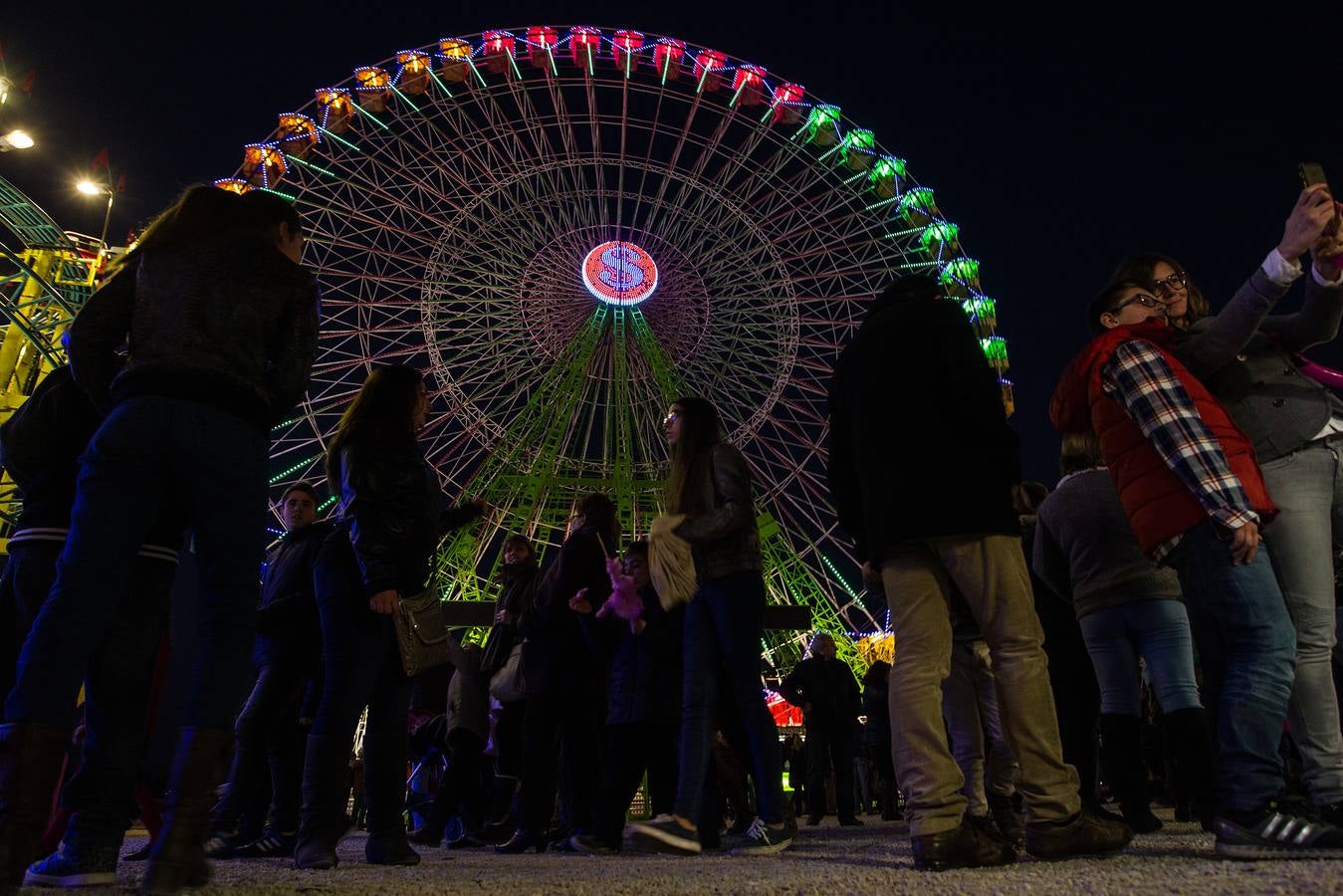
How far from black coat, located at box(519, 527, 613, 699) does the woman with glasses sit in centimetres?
273

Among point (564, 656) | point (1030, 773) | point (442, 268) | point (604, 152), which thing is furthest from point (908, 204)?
point (1030, 773)

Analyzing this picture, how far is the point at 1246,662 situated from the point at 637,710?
2477 millimetres

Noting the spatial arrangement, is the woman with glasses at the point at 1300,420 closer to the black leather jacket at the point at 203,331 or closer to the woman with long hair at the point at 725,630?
the woman with long hair at the point at 725,630

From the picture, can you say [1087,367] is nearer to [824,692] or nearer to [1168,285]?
[1168,285]

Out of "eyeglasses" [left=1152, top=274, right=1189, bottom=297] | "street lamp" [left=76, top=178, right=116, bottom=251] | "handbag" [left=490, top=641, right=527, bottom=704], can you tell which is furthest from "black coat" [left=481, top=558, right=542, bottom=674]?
"street lamp" [left=76, top=178, right=116, bottom=251]

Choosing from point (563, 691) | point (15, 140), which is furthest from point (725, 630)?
point (15, 140)

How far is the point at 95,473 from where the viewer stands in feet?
6.76

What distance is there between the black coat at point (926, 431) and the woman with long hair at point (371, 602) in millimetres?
1610

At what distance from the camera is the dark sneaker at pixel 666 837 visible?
3256 millimetres

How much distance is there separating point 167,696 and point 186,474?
442 cm

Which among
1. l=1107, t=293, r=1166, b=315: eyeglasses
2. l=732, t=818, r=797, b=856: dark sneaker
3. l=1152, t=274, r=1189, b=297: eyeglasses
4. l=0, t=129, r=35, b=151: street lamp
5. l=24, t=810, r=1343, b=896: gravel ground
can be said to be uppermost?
l=0, t=129, r=35, b=151: street lamp

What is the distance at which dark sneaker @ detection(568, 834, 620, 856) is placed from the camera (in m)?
4.01

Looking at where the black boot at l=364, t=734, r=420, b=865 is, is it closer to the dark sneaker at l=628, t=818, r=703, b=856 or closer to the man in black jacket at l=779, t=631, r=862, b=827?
the dark sneaker at l=628, t=818, r=703, b=856

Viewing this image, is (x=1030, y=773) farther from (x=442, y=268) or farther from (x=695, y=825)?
(x=442, y=268)
